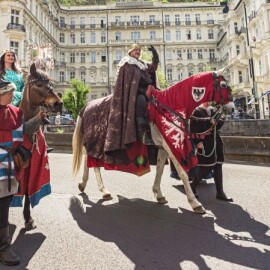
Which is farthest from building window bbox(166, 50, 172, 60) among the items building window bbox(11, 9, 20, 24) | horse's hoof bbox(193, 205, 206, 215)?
horse's hoof bbox(193, 205, 206, 215)

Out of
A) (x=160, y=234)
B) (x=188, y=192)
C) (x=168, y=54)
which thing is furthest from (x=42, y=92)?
(x=168, y=54)

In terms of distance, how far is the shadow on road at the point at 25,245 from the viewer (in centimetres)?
339

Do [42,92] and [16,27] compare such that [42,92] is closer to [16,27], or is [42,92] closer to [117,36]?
[16,27]

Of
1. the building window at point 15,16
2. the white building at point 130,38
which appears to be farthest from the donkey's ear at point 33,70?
the white building at point 130,38

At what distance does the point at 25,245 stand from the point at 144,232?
62.5 inches

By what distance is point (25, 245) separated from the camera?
3850 mm

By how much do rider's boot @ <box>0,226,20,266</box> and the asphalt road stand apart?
11 centimetres

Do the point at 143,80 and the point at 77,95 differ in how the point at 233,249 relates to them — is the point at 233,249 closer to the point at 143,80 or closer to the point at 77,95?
the point at 143,80

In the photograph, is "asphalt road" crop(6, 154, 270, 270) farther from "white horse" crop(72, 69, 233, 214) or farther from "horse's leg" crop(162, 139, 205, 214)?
"white horse" crop(72, 69, 233, 214)

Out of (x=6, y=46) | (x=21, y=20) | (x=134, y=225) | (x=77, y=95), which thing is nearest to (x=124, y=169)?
(x=134, y=225)

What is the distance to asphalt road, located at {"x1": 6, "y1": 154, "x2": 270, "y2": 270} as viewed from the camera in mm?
3355

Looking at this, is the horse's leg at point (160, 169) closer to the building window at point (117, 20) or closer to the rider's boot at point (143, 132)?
the rider's boot at point (143, 132)

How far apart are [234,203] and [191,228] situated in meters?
1.66

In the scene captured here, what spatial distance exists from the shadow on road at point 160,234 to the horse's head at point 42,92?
1.88m
